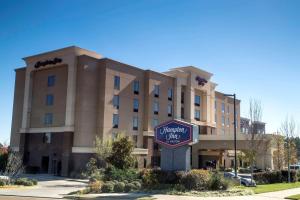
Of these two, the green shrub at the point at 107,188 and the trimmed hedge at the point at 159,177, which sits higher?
the trimmed hedge at the point at 159,177

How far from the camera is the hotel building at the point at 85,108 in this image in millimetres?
51219

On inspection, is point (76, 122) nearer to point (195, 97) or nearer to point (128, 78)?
point (128, 78)

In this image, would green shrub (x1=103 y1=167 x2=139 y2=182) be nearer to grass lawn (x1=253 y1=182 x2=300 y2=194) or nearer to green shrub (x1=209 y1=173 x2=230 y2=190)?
green shrub (x1=209 y1=173 x2=230 y2=190)

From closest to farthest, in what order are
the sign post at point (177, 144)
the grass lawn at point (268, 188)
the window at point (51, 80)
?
the sign post at point (177, 144) → the grass lawn at point (268, 188) → the window at point (51, 80)

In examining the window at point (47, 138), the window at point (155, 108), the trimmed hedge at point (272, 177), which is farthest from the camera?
the window at point (155, 108)

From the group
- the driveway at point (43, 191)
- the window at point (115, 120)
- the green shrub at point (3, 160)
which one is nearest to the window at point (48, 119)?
the green shrub at point (3, 160)

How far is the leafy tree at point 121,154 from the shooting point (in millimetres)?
38625

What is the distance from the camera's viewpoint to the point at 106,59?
2085 inches

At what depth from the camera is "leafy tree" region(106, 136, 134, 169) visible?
3862 centimetres

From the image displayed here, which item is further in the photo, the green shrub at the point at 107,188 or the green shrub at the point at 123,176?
the green shrub at the point at 123,176

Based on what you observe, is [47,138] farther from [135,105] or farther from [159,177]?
[159,177]

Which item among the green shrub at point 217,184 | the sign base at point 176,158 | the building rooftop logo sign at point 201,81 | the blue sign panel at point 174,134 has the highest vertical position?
the building rooftop logo sign at point 201,81

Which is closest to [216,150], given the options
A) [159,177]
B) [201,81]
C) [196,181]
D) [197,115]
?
[197,115]

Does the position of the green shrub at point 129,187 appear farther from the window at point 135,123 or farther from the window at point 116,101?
the window at point 135,123
